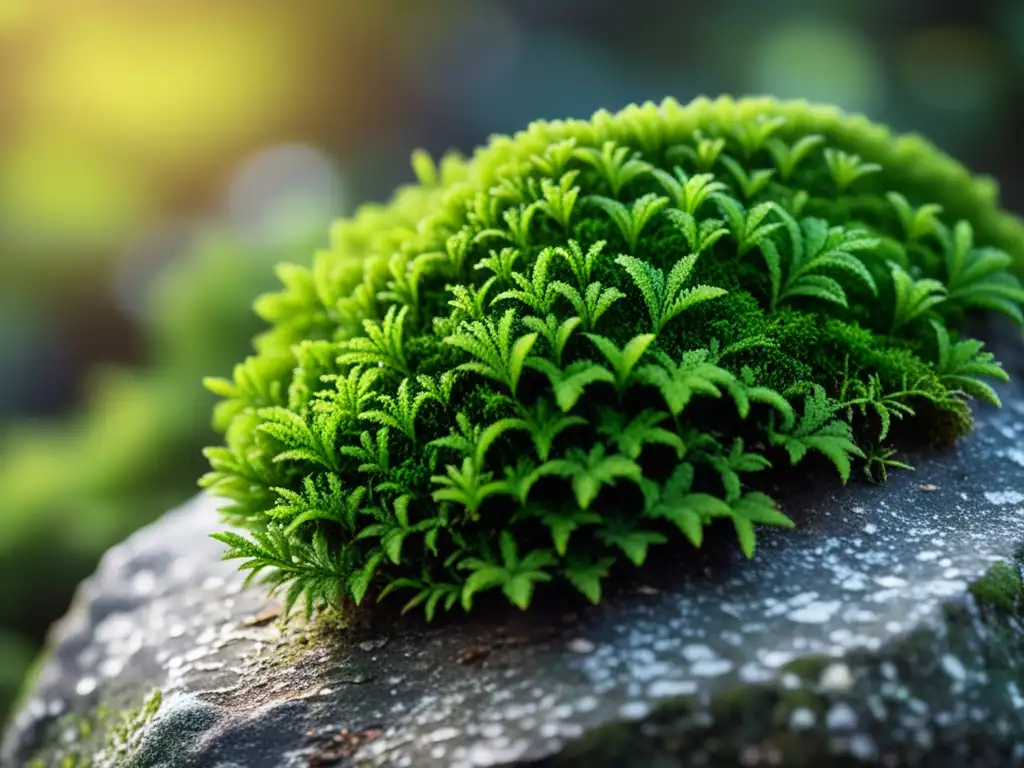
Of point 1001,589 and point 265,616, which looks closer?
point 1001,589

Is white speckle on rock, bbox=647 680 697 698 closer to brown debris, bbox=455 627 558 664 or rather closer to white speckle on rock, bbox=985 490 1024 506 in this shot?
brown debris, bbox=455 627 558 664

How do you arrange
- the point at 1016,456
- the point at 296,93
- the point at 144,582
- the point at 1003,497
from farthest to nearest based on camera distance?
the point at 296,93 < the point at 144,582 < the point at 1016,456 < the point at 1003,497

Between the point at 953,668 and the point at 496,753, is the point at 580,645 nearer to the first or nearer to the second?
the point at 496,753

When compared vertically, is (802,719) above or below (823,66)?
below

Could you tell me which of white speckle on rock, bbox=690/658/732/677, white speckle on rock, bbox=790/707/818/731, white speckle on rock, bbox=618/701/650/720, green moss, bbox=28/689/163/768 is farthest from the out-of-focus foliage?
white speckle on rock, bbox=790/707/818/731

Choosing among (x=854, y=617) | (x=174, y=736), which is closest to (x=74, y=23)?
(x=174, y=736)

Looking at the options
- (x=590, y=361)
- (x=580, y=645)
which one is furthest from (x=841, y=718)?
(x=590, y=361)

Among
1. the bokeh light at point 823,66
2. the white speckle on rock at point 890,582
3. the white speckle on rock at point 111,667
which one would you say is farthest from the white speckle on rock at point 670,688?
the bokeh light at point 823,66
